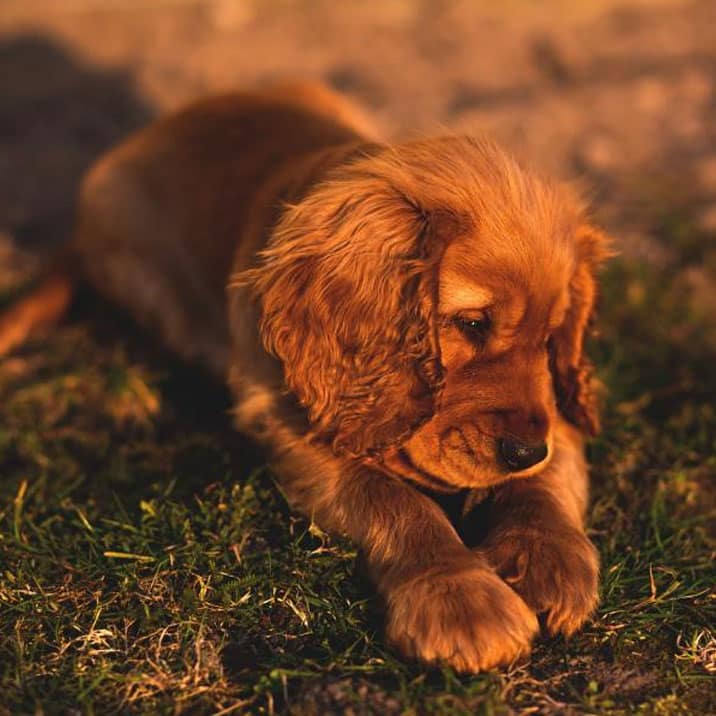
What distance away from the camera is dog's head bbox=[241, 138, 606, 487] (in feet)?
9.35

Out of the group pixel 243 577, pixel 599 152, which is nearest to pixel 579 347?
pixel 243 577

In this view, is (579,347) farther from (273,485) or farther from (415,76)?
(415,76)

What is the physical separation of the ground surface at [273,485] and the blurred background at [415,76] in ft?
0.11

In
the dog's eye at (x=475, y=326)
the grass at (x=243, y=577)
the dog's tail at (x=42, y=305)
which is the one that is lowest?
the dog's tail at (x=42, y=305)

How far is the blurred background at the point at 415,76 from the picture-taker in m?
6.21

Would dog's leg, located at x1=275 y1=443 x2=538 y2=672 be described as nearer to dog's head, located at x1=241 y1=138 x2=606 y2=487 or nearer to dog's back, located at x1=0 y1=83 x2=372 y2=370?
dog's head, located at x1=241 y1=138 x2=606 y2=487

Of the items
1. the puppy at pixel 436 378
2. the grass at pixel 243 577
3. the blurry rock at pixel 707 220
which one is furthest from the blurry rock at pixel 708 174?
the puppy at pixel 436 378

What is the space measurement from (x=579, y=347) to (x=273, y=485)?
42.5 inches

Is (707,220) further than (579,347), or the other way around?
(707,220)

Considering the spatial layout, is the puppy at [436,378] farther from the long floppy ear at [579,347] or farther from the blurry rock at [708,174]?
the blurry rock at [708,174]

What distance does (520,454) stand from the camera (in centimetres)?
276

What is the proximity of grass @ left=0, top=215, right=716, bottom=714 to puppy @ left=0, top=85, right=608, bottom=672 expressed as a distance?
0.12 m

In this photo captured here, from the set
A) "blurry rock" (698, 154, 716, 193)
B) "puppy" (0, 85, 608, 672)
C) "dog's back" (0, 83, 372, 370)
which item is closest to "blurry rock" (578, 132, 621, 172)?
"blurry rock" (698, 154, 716, 193)

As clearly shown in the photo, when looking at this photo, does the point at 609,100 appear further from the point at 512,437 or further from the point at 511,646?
the point at 511,646
